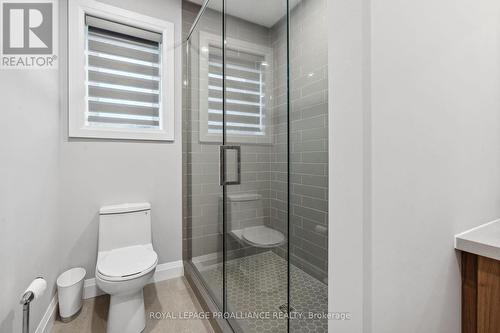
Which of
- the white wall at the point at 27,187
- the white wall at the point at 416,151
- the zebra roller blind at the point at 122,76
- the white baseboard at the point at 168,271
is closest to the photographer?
the white wall at the point at 416,151

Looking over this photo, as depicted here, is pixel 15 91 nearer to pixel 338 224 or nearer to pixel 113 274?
pixel 113 274

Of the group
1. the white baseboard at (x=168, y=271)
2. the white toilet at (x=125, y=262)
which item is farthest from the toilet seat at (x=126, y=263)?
the white baseboard at (x=168, y=271)

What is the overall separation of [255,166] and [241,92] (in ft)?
1.71

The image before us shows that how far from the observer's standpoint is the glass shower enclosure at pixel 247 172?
127cm

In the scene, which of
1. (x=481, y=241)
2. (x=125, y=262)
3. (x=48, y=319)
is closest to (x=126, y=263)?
(x=125, y=262)

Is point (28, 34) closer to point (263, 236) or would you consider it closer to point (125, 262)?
point (125, 262)

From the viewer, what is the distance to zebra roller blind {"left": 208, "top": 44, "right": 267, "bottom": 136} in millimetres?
1450

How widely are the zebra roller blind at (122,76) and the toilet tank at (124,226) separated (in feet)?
2.40

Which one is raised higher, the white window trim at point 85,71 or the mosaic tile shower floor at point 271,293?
the white window trim at point 85,71

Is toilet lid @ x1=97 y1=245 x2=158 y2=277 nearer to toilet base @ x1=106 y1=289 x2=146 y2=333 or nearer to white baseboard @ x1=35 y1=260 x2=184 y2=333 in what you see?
toilet base @ x1=106 y1=289 x2=146 y2=333

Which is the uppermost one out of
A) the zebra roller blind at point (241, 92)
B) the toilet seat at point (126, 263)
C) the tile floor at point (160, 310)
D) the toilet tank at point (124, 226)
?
the zebra roller blind at point (241, 92)

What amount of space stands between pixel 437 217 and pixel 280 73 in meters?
1.00

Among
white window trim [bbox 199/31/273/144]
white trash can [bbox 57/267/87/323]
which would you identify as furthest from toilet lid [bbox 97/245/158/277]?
white window trim [bbox 199/31/273/144]

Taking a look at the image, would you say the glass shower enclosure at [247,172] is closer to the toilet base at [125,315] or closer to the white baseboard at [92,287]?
the white baseboard at [92,287]
